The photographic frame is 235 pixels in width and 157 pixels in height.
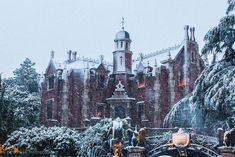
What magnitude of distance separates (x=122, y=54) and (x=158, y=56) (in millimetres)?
4251

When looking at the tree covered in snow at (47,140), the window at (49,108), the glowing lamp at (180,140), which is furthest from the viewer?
the window at (49,108)

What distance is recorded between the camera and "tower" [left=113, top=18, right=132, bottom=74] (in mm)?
46531

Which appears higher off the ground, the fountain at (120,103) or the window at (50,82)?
the window at (50,82)

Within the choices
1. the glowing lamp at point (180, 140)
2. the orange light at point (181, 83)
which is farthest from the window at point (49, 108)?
the glowing lamp at point (180, 140)

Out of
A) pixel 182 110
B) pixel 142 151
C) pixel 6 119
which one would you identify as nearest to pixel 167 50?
pixel 6 119

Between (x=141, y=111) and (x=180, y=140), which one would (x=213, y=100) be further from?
(x=141, y=111)

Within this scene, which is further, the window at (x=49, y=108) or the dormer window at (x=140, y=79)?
the window at (x=49, y=108)

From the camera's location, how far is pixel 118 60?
46.7 meters

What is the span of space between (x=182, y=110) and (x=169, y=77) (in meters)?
19.9

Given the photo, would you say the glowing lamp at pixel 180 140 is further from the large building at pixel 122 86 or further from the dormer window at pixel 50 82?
the dormer window at pixel 50 82

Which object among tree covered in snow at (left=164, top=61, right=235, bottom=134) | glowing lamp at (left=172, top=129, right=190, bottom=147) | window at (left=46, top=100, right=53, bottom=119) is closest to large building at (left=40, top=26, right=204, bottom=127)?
window at (left=46, top=100, right=53, bottom=119)

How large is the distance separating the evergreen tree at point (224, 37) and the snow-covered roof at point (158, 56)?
21286 mm

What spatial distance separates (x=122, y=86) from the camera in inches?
1762

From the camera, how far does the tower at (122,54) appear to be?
46.5 metres
